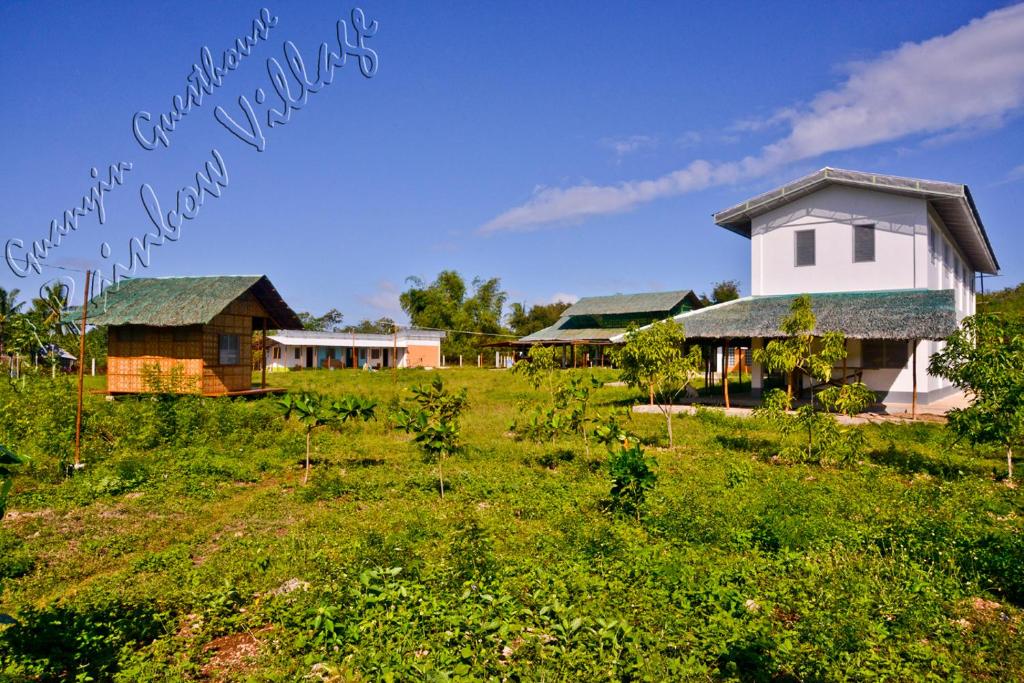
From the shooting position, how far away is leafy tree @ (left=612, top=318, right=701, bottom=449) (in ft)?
44.2

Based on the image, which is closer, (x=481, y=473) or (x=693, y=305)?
(x=481, y=473)

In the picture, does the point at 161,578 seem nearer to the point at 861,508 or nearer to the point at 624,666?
the point at 624,666

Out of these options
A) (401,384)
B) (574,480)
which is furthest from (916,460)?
(401,384)

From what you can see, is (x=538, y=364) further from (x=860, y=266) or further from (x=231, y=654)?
(x=860, y=266)

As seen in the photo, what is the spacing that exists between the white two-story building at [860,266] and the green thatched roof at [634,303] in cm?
1661

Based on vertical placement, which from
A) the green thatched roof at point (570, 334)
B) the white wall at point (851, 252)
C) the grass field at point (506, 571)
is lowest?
the grass field at point (506, 571)

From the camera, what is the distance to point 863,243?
22.1 m

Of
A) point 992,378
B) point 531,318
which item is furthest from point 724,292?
point 992,378

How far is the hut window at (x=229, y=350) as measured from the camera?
2267 cm

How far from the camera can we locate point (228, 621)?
5199 mm

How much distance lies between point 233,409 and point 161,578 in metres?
10.5

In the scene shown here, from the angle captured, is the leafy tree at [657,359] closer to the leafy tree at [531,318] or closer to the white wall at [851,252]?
the white wall at [851,252]

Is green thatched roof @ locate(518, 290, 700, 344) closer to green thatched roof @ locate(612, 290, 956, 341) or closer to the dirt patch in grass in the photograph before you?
green thatched roof @ locate(612, 290, 956, 341)

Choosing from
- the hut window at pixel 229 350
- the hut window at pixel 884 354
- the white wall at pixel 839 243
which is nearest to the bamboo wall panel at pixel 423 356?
the hut window at pixel 229 350
